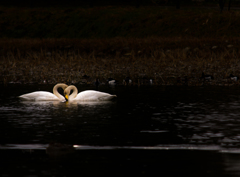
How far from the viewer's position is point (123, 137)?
9453 millimetres

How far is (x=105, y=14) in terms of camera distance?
5519 cm

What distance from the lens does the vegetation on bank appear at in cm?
4694

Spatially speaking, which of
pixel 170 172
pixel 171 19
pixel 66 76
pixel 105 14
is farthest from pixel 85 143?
pixel 105 14

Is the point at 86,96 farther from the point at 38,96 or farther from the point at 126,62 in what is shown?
the point at 126,62

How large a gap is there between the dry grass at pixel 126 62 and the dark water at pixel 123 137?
7188mm

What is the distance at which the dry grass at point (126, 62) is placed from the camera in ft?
76.1

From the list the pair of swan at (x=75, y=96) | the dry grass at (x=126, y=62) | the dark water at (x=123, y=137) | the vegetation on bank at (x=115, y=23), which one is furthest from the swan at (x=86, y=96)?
the vegetation on bank at (x=115, y=23)

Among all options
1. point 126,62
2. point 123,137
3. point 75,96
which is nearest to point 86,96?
point 75,96

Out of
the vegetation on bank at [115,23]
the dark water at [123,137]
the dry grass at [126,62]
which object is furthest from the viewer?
the vegetation on bank at [115,23]

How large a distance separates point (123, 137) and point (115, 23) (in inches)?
1720

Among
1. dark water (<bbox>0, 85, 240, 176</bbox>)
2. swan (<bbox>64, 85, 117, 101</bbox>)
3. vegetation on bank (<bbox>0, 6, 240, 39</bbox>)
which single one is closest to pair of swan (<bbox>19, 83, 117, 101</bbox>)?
swan (<bbox>64, 85, 117, 101</bbox>)

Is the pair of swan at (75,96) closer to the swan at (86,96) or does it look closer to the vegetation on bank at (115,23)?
the swan at (86,96)

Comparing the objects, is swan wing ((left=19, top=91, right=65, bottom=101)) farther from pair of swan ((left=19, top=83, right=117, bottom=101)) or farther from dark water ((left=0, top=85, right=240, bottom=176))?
dark water ((left=0, top=85, right=240, bottom=176))

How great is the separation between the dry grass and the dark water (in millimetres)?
7188
